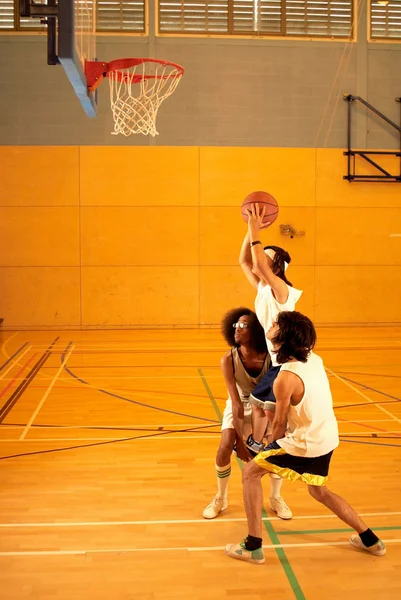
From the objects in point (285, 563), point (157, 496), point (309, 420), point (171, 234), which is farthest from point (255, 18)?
point (285, 563)

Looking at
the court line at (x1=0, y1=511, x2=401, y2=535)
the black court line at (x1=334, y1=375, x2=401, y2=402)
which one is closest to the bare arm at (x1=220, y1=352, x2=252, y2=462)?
the court line at (x1=0, y1=511, x2=401, y2=535)

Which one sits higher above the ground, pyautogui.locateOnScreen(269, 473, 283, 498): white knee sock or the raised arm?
the raised arm

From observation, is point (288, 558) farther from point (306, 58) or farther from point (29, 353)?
point (306, 58)

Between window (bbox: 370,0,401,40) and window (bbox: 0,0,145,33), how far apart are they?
4426 mm

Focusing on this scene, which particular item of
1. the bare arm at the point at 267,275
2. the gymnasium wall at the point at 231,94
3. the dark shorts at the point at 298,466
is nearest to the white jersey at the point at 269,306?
the bare arm at the point at 267,275

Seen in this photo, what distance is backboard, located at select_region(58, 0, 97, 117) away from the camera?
519 cm

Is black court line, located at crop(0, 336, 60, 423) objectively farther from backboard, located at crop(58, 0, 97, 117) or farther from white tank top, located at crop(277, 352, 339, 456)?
white tank top, located at crop(277, 352, 339, 456)

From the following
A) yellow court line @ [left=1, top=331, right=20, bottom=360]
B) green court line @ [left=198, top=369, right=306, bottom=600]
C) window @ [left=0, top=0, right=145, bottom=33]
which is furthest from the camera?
window @ [left=0, top=0, right=145, bottom=33]

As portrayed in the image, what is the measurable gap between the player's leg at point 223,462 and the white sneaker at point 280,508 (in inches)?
11.5

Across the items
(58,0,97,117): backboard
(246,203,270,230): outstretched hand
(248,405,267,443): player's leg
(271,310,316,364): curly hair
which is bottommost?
(248,405,267,443): player's leg

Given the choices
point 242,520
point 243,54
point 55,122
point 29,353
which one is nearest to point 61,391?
point 29,353

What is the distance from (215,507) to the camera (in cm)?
445

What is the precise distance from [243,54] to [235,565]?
37.8 ft

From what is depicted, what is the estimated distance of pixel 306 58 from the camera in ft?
44.7
